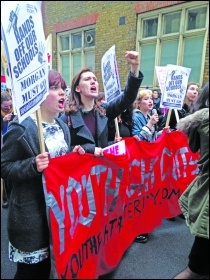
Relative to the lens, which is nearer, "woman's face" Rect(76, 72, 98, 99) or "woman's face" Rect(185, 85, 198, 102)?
"woman's face" Rect(76, 72, 98, 99)

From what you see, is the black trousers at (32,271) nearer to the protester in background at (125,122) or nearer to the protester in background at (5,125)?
the protester in background at (5,125)

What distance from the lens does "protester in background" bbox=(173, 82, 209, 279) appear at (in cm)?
166

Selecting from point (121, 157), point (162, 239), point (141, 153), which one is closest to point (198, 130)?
point (121, 157)

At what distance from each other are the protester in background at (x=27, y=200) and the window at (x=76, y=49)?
119 centimetres

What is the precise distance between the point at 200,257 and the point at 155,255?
2.89 feet

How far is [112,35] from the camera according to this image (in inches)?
114

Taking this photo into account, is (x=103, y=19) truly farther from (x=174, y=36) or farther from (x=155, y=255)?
(x=155, y=255)

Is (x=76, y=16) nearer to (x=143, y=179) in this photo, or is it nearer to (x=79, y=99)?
(x=79, y=99)

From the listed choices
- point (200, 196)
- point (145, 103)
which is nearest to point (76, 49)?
point (145, 103)

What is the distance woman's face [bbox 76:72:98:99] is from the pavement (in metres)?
1.09

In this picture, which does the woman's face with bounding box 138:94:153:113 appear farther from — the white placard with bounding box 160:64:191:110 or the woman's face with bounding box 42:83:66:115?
the woman's face with bounding box 42:83:66:115

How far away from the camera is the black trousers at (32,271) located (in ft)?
5.00

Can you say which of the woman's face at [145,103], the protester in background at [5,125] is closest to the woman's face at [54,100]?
the protester in background at [5,125]

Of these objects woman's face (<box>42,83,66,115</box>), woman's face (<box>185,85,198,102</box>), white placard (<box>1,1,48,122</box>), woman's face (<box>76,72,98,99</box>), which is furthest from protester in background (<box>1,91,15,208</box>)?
woman's face (<box>185,85,198,102</box>)
